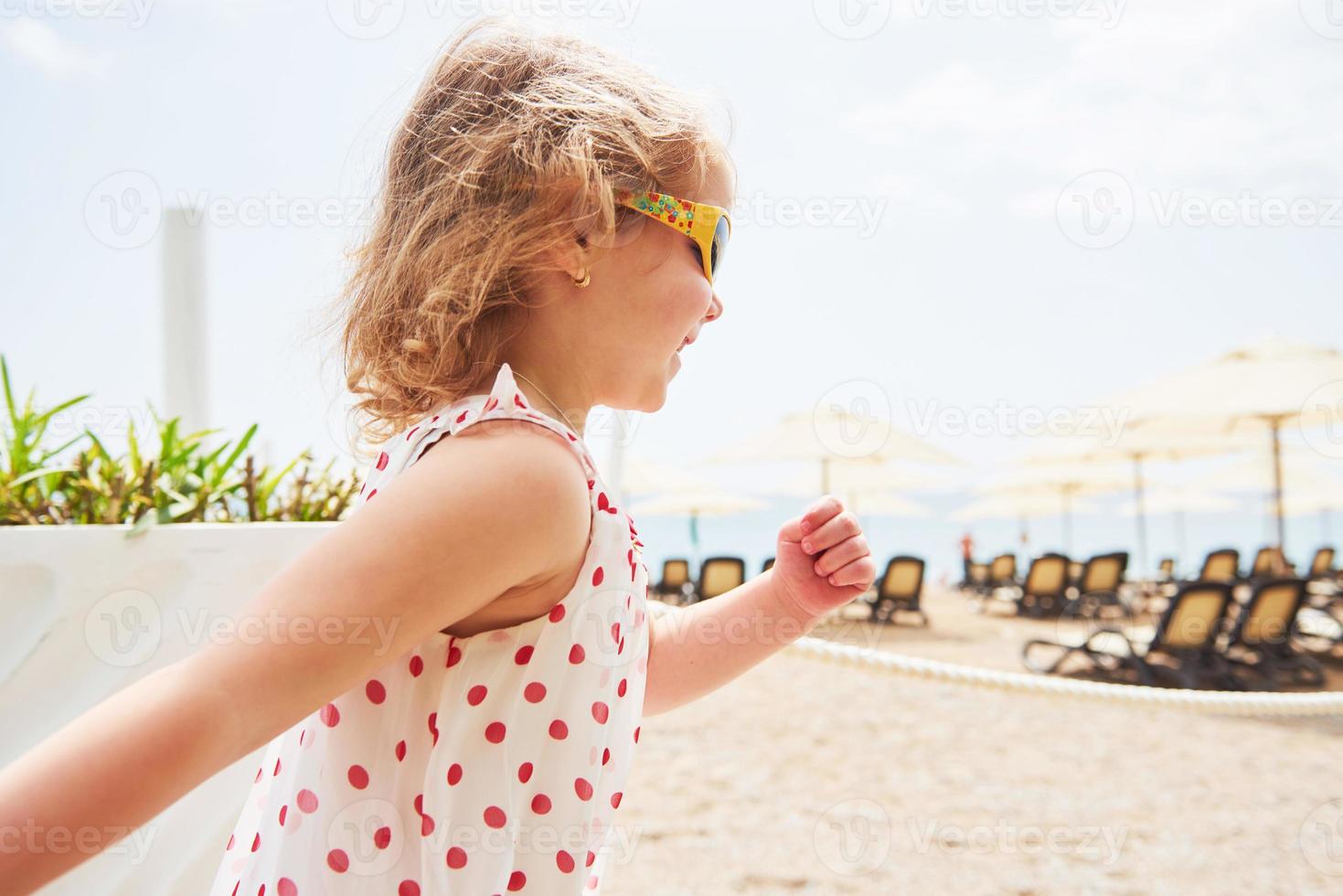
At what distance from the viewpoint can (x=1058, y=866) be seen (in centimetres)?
A: 387

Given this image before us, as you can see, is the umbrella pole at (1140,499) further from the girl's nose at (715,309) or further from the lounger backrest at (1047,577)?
the girl's nose at (715,309)

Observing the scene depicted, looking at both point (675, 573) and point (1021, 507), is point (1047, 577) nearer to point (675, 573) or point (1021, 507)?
point (675, 573)

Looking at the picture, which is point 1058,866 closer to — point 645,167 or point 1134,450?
point 645,167

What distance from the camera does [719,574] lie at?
45.6 ft

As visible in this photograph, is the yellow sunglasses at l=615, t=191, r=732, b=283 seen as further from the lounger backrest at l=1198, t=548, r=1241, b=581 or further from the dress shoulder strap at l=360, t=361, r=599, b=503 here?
the lounger backrest at l=1198, t=548, r=1241, b=581

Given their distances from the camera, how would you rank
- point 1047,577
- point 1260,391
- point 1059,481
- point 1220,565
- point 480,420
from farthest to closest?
point 1059,481
point 1047,577
point 1220,565
point 1260,391
point 480,420

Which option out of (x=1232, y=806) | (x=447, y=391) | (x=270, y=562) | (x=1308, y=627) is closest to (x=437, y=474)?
(x=447, y=391)

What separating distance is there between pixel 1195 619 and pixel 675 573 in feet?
30.7

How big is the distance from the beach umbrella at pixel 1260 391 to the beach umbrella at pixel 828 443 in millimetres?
3160

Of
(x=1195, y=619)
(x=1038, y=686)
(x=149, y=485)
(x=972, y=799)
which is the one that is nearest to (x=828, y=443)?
(x=1195, y=619)

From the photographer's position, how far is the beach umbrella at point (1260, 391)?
33.1ft

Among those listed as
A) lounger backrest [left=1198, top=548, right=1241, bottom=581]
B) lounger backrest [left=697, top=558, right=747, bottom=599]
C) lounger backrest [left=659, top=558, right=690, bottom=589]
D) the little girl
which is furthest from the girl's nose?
lounger backrest [left=659, top=558, right=690, bottom=589]

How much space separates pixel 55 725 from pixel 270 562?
460mm

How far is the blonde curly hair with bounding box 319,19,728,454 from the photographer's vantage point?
1.00 m
